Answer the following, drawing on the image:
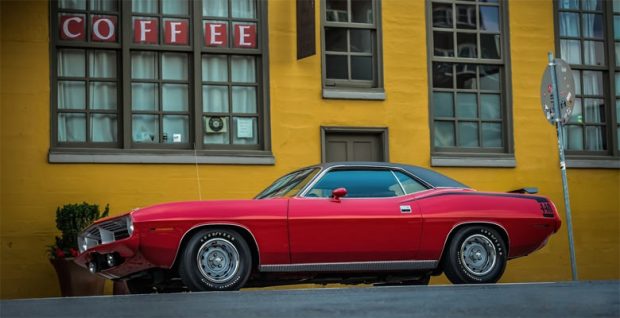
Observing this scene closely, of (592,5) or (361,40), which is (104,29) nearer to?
(361,40)

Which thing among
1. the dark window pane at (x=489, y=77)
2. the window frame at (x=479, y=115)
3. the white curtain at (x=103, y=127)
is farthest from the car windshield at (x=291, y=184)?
the dark window pane at (x=489, y=77)

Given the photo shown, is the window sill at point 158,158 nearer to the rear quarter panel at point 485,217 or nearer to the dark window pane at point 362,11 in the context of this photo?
the dark window pane at point 362,11

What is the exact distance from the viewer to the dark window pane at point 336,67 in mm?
14820

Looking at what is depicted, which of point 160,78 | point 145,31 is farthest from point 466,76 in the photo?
point 145,31

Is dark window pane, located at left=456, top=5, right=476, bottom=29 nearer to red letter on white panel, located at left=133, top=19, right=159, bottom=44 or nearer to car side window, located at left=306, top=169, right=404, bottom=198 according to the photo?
red letter on white panel, located at left=133, top=19, right=159, bottom=44

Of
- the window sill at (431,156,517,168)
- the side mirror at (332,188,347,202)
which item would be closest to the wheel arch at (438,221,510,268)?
the side mirror at (332,188,347,202)

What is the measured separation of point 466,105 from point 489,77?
1.85 ft

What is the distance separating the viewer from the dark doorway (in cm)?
1467

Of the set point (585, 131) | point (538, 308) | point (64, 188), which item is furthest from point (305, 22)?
point (538, 308)

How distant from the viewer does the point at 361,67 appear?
1500cm

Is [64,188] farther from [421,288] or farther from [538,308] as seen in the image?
[538,308]

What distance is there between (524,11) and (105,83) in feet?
20.5

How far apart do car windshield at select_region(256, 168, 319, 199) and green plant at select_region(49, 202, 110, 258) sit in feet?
10.7

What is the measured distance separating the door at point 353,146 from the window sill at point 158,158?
3.08ft
